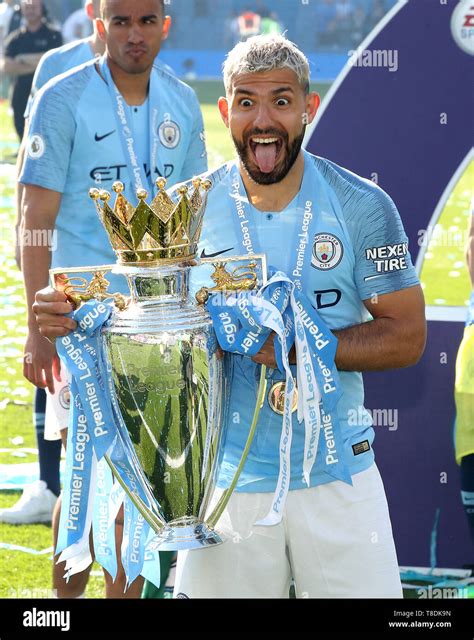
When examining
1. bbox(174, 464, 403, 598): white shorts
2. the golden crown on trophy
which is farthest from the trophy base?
the golden crown on trophy

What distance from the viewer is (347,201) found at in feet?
9.34

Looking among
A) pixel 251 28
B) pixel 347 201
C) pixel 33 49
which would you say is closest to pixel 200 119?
pixel 347 201

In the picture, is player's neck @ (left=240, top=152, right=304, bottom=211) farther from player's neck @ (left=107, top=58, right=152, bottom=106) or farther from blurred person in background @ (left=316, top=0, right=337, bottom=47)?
blurred person in background @ (left=316, top=0, right=337, bottom=47)

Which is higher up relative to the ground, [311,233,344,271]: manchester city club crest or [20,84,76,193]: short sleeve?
[20,84,76,193]: short sleeve

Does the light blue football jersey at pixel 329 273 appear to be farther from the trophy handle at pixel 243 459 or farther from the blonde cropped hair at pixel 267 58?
the blonde cropped hair at pixel 267 58

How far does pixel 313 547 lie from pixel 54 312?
0.80 metres

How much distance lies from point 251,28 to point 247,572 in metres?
5.86

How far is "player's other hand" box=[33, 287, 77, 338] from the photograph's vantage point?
2.63 m

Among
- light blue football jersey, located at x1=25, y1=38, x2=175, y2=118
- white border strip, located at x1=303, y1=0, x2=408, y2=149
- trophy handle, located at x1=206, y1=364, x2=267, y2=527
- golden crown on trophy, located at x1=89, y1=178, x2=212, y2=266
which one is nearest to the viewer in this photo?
golden crown on trophy, located at x1=89, y1=178, x2=212, y2=266

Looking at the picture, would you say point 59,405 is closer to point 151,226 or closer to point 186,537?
point 186,537

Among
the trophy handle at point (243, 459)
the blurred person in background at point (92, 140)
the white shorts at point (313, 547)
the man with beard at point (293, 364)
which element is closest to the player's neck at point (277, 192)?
the man with beard at point (293, 364)

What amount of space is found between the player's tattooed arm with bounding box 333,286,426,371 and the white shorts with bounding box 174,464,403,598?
273 millimetres

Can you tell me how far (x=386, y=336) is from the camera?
279 centimetres

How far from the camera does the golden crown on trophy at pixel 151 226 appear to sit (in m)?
2.53
